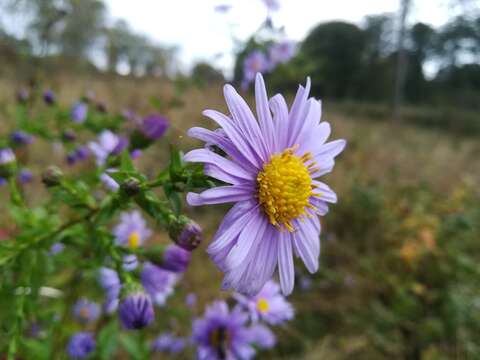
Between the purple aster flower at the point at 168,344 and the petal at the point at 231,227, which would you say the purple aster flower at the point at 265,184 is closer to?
the petal at the point at 231,227

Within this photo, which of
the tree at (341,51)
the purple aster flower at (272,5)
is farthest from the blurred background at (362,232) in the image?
the tree at (341,51)

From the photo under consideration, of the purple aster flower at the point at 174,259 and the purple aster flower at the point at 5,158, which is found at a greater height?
the purple aster flower at the point at 5,158

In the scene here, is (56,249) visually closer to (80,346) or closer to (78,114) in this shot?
(80,346)

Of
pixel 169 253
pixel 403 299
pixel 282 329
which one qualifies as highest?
pixel 169 253

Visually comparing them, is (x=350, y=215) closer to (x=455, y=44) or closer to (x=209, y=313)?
(x=209, y=313)

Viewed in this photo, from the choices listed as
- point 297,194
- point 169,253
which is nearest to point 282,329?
point 169,253

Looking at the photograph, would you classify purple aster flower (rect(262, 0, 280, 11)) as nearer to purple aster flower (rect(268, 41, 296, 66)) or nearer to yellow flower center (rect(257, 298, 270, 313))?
purple aster flower (rect(268, 41, 296, 66))
